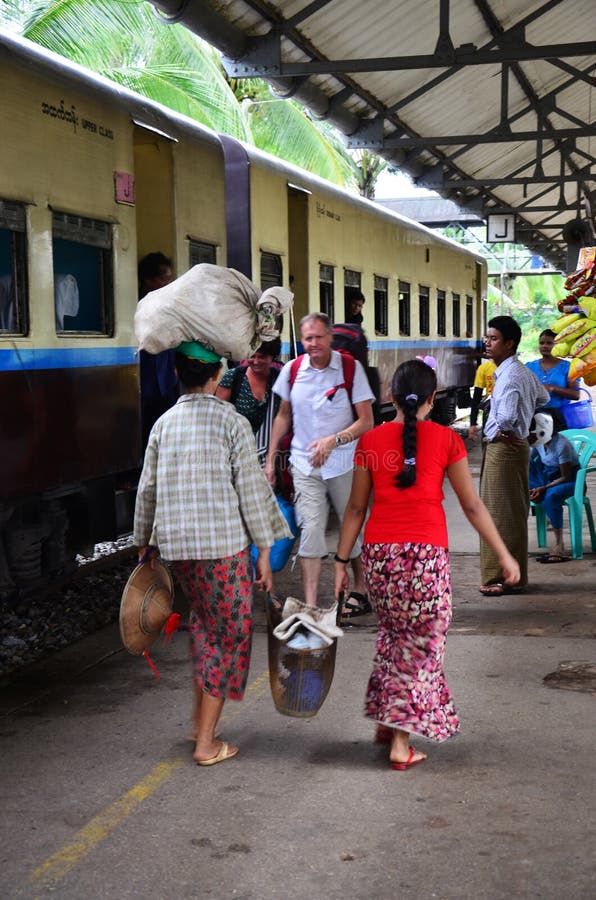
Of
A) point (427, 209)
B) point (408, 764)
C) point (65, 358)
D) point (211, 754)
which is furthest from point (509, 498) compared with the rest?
point (427, 209)

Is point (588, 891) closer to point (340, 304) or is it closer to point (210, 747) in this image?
point (210, 747)

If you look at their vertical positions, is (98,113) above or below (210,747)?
above

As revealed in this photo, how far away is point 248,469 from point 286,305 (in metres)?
0.94

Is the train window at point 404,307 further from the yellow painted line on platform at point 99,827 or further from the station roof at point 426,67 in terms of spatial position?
the yellow painted line on platform at point 99,827

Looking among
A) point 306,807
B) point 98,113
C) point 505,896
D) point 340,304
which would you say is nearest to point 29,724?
point 306,807

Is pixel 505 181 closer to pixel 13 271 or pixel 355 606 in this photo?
pixel 355 606

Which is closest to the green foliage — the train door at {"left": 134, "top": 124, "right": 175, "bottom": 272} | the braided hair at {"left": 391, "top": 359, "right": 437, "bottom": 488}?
the train door at {"left": 134, "top": 124, "right": 175, "bottom": 272}

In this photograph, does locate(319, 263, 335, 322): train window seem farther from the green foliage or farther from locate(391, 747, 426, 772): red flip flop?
the green foliage

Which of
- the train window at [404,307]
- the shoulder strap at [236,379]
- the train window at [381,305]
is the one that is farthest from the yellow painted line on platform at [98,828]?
the train window at [404,307]

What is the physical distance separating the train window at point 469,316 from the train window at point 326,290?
10.6 meters

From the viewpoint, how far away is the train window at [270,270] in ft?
32.2

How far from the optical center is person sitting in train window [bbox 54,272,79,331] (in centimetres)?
673

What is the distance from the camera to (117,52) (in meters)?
19.0

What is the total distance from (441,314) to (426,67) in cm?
800
